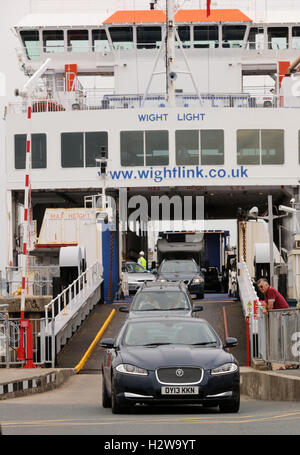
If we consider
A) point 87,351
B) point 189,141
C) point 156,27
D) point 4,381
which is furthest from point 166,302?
point 156,27

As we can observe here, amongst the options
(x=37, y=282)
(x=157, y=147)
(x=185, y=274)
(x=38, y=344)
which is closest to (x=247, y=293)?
(x=185, y=274)

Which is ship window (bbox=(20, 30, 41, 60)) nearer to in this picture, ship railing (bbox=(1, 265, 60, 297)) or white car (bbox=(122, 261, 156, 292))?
white car (bbox=(122, 261, 156, 292))

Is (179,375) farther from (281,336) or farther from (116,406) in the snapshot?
(281,336)

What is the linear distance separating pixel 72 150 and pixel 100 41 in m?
8.52

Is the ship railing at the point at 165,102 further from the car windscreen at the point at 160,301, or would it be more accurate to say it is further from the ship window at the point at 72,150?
the car windscreen at the point at 160,301

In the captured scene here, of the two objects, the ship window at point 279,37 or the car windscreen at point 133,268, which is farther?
the ship window at point 279,37

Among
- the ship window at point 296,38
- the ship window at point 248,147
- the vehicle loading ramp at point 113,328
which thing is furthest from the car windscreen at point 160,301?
the ship window at point 296,38

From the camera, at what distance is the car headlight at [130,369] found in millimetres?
12273

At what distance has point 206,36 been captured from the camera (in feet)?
152

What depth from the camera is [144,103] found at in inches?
1654

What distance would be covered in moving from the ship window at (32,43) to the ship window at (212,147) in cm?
1137

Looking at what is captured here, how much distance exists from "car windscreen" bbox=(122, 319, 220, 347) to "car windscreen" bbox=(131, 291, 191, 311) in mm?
7693

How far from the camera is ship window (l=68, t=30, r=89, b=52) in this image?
46906 mm

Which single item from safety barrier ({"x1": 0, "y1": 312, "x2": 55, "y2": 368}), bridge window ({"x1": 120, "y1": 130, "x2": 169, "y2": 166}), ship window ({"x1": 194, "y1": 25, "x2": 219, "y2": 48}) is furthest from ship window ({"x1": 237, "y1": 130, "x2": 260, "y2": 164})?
safety barrier ({"x1": 0, "y1": 312, "x2": 55, "y2": 368})
